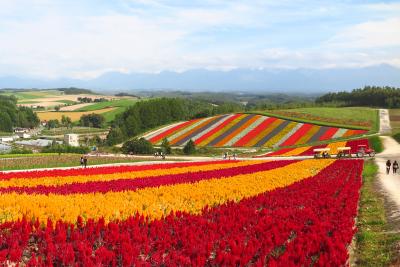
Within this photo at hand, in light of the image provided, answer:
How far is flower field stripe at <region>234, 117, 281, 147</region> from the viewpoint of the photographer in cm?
7144

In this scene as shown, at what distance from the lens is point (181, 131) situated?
294ft

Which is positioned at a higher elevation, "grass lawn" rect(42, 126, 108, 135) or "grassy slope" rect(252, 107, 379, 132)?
"grassy slope" rect(252, 107, 379, 132)

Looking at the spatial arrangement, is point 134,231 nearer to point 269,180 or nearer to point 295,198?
point 295,198

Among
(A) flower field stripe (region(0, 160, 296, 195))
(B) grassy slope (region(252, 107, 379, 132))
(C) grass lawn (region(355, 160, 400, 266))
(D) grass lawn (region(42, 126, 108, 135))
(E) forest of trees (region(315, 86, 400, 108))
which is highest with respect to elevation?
(E) forest of trees (region(315, 86, 400, 108))

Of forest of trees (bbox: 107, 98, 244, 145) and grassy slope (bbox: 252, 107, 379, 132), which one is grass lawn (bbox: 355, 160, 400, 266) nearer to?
grassy slope (bbox: 252, 107, 379, 132)

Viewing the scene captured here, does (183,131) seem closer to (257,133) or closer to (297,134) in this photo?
(257,133)

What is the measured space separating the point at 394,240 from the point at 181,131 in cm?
7737

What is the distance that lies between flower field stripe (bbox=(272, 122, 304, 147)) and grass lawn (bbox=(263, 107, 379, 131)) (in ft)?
15.9

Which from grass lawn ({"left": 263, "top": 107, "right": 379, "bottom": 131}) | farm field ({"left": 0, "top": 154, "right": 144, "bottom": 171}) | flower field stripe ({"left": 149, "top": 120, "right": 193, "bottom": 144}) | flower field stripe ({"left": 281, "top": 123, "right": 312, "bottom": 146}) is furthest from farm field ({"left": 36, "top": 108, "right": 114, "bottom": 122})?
farm field ({"left": 0, "top": 154, "right": 144, "bottom": 171})

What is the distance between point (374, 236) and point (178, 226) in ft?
20.2

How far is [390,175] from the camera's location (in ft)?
103

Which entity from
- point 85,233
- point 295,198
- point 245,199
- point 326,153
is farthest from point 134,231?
point 326,153

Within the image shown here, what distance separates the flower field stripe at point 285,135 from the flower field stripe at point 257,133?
9.62 feet

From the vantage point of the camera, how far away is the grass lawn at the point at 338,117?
79250 mm
